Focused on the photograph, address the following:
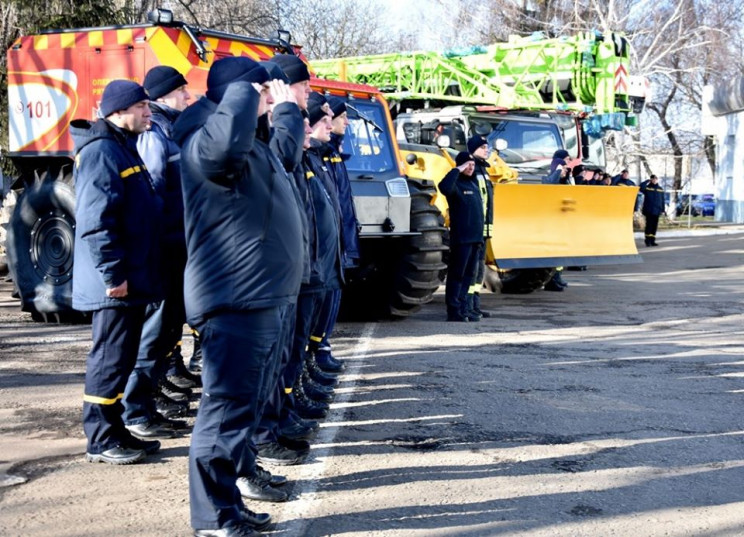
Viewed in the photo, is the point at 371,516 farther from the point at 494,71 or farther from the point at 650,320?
the point at 494,71

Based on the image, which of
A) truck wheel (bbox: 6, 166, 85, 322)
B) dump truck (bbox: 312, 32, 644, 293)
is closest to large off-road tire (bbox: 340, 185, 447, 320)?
dump truck (bbox: 312, 32, 644, 293)

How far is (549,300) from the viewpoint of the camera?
13.6 meters

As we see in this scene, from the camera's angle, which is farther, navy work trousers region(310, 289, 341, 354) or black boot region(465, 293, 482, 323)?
black boot region(465, 293, 482, 323)

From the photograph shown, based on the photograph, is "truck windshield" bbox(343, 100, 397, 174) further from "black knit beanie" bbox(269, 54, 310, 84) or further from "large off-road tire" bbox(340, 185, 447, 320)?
"black knit beanie" bbox(269, 54, 310, 84)

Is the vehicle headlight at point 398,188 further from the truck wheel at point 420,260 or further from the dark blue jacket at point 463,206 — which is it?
the dark blue jacket at point 463,206

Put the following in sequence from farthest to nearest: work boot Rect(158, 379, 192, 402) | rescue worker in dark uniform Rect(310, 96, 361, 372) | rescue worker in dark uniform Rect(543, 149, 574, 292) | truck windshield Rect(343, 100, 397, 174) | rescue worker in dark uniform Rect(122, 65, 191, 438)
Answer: rescue worker in dark uniform Rect(543, 149, 574, 292) → truck windshield Rect(343, 100, 397, 174) → rescue worker in dark uniform Rect(310, 96, 361, 372) → work boot Rect(158, 379, 192, 402) → rescue worker in dark uniform Rect(122, 65, 191, 438)

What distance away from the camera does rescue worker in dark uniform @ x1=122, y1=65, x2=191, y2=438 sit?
5.88 metres

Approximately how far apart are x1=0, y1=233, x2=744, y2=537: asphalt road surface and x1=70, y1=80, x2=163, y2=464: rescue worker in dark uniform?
0.28 m

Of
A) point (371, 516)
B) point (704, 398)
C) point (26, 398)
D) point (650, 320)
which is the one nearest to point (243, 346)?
point (371, 516)

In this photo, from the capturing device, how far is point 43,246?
10.3 meters

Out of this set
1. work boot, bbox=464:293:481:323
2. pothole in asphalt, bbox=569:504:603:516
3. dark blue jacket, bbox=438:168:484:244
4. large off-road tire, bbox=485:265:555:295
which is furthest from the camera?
large off-road tire, bbox=485:265:555:295

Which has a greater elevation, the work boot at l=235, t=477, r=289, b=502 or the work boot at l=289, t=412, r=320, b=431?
the work boot at l=235, t=477, r=289, b=502

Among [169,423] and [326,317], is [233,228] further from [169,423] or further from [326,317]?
[326,317]

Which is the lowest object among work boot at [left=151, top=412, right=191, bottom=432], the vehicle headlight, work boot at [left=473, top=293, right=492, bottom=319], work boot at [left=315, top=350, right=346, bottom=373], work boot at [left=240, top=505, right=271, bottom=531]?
work boot at [left=473, top=293, right=492, bottom=319]
